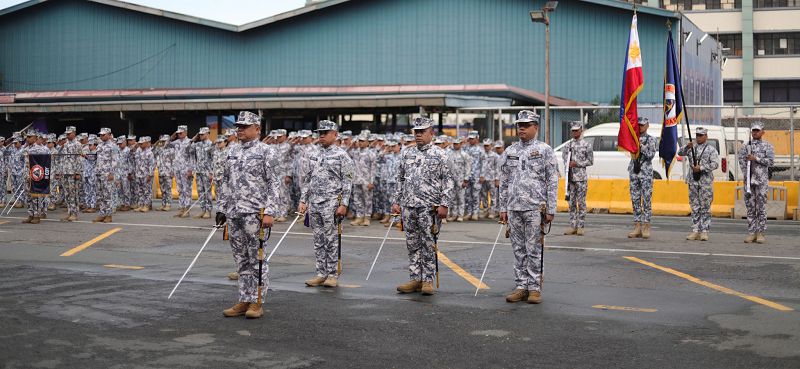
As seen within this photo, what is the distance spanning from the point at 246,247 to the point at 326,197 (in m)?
2.09

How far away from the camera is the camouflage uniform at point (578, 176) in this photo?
1752cm

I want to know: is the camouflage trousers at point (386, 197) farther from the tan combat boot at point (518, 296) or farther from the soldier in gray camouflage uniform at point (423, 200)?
the tan combat boot at point (518, 296)

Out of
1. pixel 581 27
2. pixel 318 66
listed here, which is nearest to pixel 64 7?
pixel 318 66

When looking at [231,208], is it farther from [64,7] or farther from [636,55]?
[64,7]

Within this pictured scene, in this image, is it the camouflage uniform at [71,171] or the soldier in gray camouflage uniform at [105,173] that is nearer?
the soldier in gray camouflage uniform at [105,173]

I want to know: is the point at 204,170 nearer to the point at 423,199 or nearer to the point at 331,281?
the point at 331,281

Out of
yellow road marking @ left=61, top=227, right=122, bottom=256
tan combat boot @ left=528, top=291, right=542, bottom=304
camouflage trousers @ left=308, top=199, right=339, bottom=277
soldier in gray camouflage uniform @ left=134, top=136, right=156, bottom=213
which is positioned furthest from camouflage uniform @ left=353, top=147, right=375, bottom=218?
tan combat boot @ left=528, top=291, right=542, bottom=304

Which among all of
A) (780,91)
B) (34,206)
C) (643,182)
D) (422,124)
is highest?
(780,91)

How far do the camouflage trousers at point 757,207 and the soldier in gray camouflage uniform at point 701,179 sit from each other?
2.31 feet

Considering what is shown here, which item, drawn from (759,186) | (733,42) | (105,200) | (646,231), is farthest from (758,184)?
(733,42)

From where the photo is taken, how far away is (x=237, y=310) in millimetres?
9281

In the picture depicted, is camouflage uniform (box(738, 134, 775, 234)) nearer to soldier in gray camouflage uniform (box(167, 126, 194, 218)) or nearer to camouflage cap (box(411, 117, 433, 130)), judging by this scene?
camouflage cap (box(411, 117, 433, 130))

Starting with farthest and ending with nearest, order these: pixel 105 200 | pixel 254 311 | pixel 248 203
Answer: pixel 105 200, pixel 248 203, pixel 254 311

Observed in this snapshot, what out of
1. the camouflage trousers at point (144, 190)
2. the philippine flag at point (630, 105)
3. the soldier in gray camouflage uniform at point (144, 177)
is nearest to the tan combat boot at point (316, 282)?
the philippine flag at point (630, 105)
